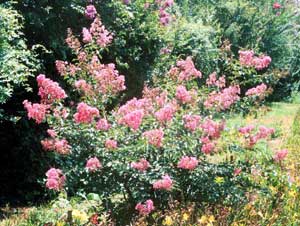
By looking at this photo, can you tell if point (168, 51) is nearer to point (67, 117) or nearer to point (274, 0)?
point (67, 117)

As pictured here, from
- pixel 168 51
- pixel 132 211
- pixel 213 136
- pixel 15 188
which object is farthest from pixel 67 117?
pixel 168 51

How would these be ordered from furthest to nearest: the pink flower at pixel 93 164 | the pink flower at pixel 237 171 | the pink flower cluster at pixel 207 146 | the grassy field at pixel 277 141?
the grassy field at pixel 277 141
the pink flower at pixel 237 171
the pink flower cluster at pixel 207 146
the pink flower at pixel 93 164

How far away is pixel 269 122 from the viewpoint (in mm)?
10352

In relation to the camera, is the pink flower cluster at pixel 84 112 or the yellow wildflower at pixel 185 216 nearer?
the yellow wildflower at pixel 185 216

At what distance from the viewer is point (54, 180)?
12.9 ft

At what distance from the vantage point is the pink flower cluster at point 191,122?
4.35 meters

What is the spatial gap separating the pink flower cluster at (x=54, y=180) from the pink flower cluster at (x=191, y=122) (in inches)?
44.0

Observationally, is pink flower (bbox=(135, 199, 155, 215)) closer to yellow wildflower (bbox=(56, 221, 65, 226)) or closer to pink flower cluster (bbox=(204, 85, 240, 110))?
yellow wildflower (bbox=(56, 221, 65, 226))

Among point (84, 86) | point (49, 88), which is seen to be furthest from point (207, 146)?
point (49, 88)

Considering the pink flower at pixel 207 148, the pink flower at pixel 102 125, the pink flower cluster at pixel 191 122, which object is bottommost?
the pink flower at pixel 207 148

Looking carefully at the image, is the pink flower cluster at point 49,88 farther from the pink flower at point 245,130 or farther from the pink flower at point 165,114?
the pink flower at point 245,130

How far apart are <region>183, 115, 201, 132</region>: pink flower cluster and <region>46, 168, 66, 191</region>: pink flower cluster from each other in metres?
1.12

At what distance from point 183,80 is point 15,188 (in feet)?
7.94

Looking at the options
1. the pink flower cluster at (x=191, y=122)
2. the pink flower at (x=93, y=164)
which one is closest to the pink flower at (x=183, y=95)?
the pink flower cluster at (x=191, y=122)
